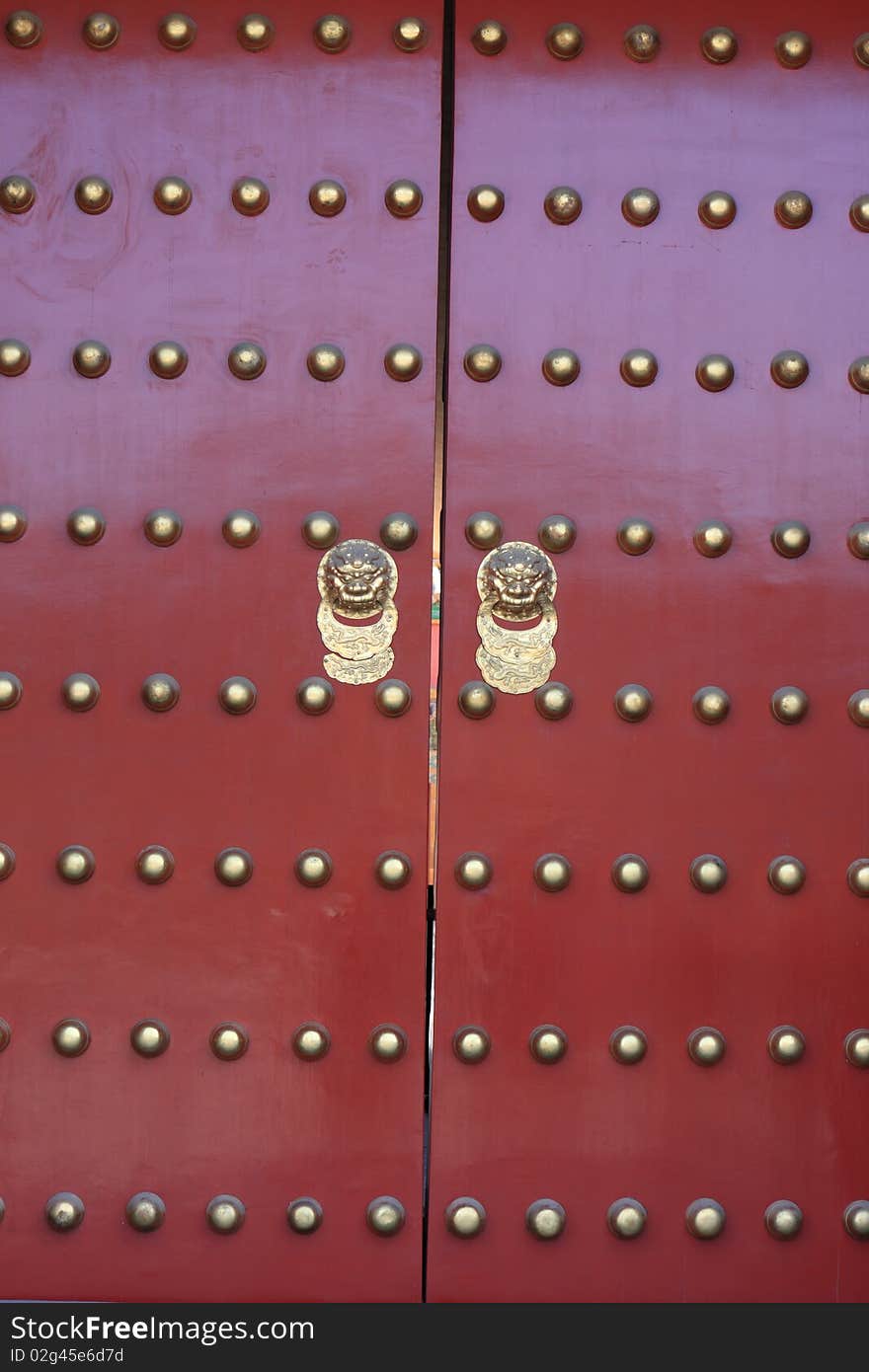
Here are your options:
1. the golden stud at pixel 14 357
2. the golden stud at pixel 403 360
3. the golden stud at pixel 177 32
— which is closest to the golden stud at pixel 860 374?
the golden stud at pixel 403 360

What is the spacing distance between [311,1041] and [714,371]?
104cm

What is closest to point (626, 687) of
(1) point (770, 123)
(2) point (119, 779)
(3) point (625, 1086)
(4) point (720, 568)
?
(4) point (720, 568)

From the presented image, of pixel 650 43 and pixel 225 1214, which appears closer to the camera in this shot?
pixel 225 1214

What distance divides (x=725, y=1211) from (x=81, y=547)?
1220mm

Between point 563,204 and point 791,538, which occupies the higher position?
point 563,204

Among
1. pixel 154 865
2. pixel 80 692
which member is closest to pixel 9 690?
pixel 80 692

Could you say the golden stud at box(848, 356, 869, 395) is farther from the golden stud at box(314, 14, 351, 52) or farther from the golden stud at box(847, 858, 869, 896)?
the golden stud at box(314, 14, 351, 52)

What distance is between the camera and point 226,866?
6.04 ft

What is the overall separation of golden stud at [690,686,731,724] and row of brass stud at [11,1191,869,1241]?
0.63 m

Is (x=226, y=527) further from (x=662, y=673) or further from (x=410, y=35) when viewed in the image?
(x=410, y=35)

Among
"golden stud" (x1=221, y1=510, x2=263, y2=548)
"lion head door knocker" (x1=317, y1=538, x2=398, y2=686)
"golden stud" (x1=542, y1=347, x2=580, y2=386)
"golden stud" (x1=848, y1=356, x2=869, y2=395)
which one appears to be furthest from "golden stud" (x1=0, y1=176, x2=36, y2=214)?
"golden stud" (x1=848, y1=356, x2=869, y2=395)

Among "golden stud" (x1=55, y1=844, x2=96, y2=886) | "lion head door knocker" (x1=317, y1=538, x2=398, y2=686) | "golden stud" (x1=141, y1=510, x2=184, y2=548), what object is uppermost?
"golden stud" (x1=141, y1=510, x2=184, y2=548)

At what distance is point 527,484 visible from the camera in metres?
1.90

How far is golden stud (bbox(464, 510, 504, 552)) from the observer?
1.88 meters
